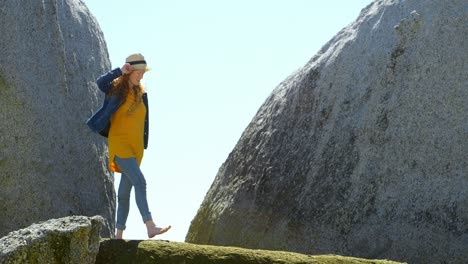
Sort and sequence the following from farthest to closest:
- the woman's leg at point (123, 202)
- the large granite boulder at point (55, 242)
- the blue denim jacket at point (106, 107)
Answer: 1. the woman's leg at point (123, 202)
2. the blue denim jacket at point (106, 107)
3. the large granite boulder at point (55, 242)

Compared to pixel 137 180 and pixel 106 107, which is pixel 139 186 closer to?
pixel 137 180

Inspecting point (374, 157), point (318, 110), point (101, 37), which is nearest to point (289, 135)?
point (318, 110)

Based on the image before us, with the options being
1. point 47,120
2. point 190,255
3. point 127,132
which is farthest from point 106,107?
point 190,255

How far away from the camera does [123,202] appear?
12.4 metres

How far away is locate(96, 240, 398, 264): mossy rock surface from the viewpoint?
992cm

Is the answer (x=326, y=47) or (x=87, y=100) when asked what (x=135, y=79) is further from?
(x=326, y=47)

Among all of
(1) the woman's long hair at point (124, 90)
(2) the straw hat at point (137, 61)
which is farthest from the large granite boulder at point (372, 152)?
(2) the straw hat at point (137, 61)

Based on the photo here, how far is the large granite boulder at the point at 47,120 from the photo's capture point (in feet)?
42.2

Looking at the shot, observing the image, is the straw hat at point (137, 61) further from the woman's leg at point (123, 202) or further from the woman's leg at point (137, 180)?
the woman's leg at point (123, 202)

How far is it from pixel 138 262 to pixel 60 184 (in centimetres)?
347

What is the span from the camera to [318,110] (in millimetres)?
13180

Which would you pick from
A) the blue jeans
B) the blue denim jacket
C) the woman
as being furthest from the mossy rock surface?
the blue denim jacket

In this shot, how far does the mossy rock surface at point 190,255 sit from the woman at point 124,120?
6.13 ft

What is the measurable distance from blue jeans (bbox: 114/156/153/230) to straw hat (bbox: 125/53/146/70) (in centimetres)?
115
